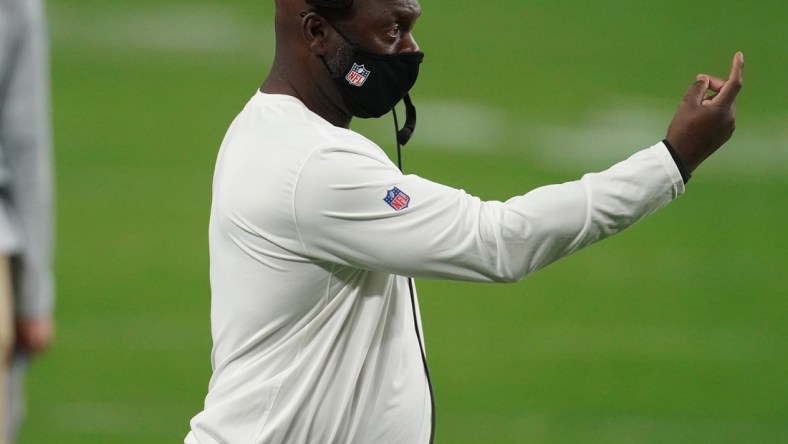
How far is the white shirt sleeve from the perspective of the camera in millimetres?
1505

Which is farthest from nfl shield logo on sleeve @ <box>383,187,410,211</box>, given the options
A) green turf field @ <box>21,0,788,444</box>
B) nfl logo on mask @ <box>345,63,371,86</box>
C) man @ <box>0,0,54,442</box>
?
green turf field @ <box>21,0,788,444</box>

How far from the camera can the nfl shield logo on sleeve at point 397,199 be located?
1520 millimetres

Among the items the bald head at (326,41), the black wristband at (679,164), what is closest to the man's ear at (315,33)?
the bald head at (326,41)

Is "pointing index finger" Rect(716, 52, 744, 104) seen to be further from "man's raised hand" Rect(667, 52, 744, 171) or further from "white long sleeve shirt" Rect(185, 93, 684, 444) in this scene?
"white long sleeve shirt" Rect(185, 93, 684, 444)

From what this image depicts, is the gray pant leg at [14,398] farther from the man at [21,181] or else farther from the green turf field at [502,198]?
the green turf field at [502,198]

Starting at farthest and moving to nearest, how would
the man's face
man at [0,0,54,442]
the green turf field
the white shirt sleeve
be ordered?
the green turf field < the man's face < the white shirt sleeve < man at [0,0,54,442]

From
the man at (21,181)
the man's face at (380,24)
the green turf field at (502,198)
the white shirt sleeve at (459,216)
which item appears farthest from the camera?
the green turf field at (502,198)

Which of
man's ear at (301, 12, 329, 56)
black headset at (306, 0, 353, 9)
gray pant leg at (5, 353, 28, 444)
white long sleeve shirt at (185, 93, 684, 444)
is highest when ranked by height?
black headset at (306, 0, 353, 9)

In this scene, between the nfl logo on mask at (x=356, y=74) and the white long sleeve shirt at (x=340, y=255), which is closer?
the white long sleeve shirt at (x=340, y=255)

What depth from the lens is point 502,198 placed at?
381cm

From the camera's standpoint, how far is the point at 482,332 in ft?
12.0

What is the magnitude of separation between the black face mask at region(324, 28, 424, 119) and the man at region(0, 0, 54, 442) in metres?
0.60

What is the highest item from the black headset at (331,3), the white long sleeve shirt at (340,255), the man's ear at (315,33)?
the black headset at (331,3)

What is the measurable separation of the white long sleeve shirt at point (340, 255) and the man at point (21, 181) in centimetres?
46
